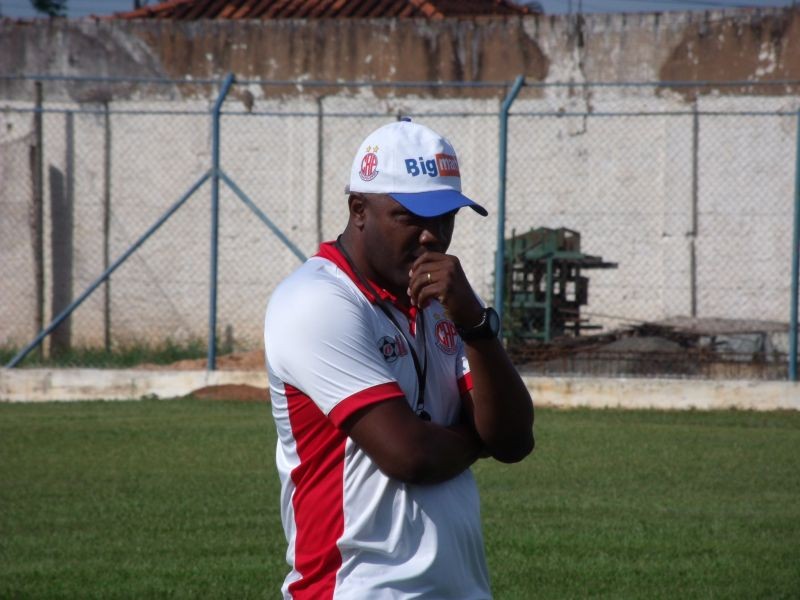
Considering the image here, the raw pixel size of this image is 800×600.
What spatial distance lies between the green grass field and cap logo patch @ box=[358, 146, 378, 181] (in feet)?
12.3

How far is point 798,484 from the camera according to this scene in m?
9.38

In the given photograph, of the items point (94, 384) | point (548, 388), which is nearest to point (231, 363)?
point (94, 384)

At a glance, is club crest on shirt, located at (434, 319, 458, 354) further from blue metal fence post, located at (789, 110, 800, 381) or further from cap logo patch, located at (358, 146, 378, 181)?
blue metal fence post, located at (789, 110, 800, 381)

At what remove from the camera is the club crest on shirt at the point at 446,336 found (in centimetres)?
315

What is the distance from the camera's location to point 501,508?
848 centimetres

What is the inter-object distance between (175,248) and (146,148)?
5.41 ft

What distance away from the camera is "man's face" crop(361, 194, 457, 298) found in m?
3.00

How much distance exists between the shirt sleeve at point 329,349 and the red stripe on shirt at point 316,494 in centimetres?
7

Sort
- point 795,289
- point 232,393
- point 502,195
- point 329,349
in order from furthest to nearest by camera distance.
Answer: point 232,393 < point 502,195 < point 795,289 < point 329,349

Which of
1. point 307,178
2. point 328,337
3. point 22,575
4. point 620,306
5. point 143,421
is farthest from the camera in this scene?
point 307,178

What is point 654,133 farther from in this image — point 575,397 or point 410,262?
point 410,262

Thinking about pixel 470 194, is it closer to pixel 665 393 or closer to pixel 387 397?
pixel 665 393

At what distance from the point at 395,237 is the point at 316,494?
24.4 inches

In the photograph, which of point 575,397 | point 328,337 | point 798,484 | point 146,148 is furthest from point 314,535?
point 146,148
